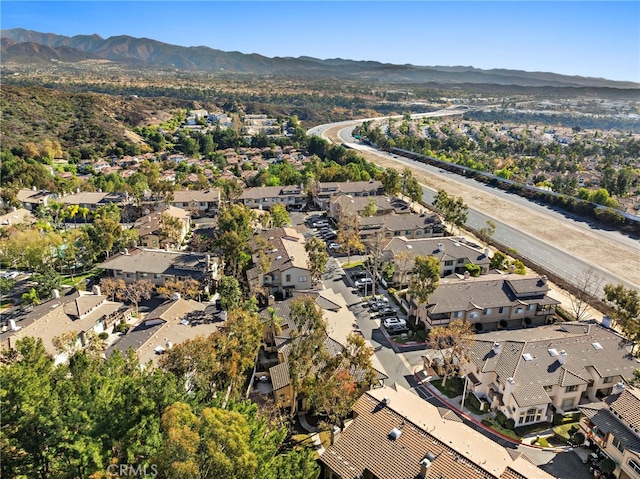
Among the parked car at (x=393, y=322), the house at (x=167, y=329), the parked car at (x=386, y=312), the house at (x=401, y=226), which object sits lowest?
the parked car at (x=386, y=312)

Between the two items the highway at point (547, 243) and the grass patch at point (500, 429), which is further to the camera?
Answer: the highway at point (547, 243)

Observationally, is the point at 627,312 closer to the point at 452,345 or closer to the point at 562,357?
the point at 562,357

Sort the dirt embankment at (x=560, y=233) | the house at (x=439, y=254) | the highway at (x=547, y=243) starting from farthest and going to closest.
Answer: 1. the dirt embankment at (x=560, y=233)
2. the highway at (x=547, y=243)
3. the house at (x=439, y=254)

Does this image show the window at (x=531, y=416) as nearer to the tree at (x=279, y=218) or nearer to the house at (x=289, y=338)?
the house at (x=289, y=338)

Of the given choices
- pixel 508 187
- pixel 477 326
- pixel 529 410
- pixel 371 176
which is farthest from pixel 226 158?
pixel 529 410

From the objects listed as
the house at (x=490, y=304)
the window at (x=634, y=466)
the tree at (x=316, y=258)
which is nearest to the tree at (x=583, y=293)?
the house at (x=490, y=304)

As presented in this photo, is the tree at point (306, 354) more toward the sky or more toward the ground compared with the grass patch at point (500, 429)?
more toward the sky
